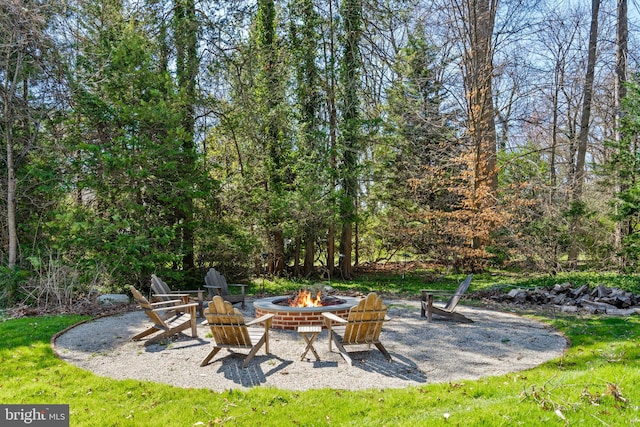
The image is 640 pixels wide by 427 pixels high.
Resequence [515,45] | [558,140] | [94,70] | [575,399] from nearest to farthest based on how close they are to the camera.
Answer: [575,399], [94,70], [515,45], [558,140]

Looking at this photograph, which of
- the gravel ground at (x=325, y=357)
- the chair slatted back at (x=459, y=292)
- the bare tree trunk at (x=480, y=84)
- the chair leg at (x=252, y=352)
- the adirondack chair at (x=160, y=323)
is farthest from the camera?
the bare tree trunk at (x=480, y=84)

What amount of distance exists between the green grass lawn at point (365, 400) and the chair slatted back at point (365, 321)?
1.19m

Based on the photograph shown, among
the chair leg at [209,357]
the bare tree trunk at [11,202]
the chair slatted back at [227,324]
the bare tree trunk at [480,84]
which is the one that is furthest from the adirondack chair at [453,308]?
the bare tree trunk at [11,202]

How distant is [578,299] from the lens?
9.31 metres

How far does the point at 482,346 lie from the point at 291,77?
12.1m

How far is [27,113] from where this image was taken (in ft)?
35.2

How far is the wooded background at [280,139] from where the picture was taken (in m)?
10.8

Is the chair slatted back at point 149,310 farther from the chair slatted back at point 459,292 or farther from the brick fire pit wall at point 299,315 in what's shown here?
the chair slatted back at point 459,292

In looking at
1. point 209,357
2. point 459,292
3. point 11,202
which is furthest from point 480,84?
point 11,202

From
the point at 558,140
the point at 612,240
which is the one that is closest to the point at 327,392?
the point at 612,240

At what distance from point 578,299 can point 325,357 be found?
6.60 meters

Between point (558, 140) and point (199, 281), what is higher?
point (558, 140)

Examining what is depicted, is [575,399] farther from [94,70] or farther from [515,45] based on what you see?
[515,45]

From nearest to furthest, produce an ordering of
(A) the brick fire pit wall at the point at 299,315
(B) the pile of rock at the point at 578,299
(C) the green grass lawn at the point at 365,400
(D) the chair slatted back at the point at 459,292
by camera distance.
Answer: (C) the green grass lawn at the point at 365,400 < (A) the brick fire pit wall at the point at 299,315 < (D) the chair slatted back at the point at 459,292 < (B) the pile of rock at the point at 578,299
